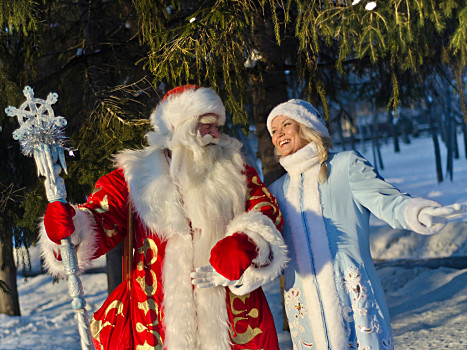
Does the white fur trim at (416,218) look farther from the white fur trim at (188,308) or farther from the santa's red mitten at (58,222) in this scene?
the santa's red mitten at (58,222)

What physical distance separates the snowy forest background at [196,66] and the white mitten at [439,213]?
6.28ft

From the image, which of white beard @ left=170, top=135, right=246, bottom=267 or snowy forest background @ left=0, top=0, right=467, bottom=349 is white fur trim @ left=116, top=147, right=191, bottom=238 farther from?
snowy forest background @ left=0, top=0, right=467, bottom=349

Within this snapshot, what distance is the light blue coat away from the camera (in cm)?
304

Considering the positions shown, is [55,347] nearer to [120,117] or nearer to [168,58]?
[120,117]

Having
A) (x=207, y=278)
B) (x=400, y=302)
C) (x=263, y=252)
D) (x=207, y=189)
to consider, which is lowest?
(x=400, y=302)

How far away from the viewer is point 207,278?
2889 millimetres

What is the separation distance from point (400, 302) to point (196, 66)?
4588mm

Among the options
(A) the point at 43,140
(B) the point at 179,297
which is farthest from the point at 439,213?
(A) the point at 43,140

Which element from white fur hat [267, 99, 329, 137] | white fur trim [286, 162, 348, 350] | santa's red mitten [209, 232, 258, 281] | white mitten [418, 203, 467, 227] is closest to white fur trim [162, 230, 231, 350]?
santa's red mitten [209, 232, 258, 281]

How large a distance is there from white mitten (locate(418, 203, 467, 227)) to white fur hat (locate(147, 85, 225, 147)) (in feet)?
4.38

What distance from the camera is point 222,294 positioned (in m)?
3.00

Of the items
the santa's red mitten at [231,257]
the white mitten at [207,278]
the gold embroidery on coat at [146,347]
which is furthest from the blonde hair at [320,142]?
the gold embroidery on coat at [146,347]

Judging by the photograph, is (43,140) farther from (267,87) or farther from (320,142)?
(267,87)

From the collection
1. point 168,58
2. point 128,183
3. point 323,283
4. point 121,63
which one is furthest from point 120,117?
point 323,283
